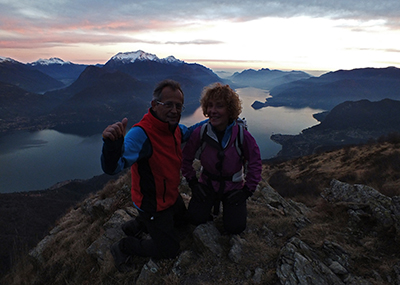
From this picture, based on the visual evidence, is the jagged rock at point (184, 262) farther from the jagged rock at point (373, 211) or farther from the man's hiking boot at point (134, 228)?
the jagged rock at point (373, 211)

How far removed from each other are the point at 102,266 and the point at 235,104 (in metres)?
4.19

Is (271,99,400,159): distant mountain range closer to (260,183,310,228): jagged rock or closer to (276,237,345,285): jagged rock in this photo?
(260,183,310,228): jagged rock

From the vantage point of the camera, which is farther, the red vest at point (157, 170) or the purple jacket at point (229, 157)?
the purple jacket at point (229, 157)

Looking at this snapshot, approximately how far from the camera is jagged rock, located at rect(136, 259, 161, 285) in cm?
355

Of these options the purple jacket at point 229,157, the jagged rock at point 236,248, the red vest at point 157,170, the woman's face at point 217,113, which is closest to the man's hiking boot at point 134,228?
the red vest at point 157,170

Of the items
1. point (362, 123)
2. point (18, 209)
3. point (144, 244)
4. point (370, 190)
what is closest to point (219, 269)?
point (144, 244)

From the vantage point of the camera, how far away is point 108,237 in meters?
4.84

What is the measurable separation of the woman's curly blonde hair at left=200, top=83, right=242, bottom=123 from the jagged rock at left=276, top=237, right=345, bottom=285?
2679 millimetres

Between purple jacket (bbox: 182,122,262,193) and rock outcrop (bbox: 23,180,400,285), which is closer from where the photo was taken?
rock outcrop (bbox: 23,180,400,285)

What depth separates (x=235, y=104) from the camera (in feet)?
12.7

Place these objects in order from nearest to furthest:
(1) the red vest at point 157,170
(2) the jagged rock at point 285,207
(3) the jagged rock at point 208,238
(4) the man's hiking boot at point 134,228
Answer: (1) the red vest at point 157,170 < (3) the jagged rock at point 208,238 < (4) the man's hiking boot at point 134,228 < (2) the jagged rock at point 285,207

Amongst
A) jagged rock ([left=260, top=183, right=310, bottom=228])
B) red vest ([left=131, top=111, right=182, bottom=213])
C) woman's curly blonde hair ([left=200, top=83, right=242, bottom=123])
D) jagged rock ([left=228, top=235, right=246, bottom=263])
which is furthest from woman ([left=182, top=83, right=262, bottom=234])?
jagged rock ([left=260, top=183, right=310, bottom=228])

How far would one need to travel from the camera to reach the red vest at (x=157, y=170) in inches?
129

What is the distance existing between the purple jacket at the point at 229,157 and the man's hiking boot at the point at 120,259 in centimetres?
203
